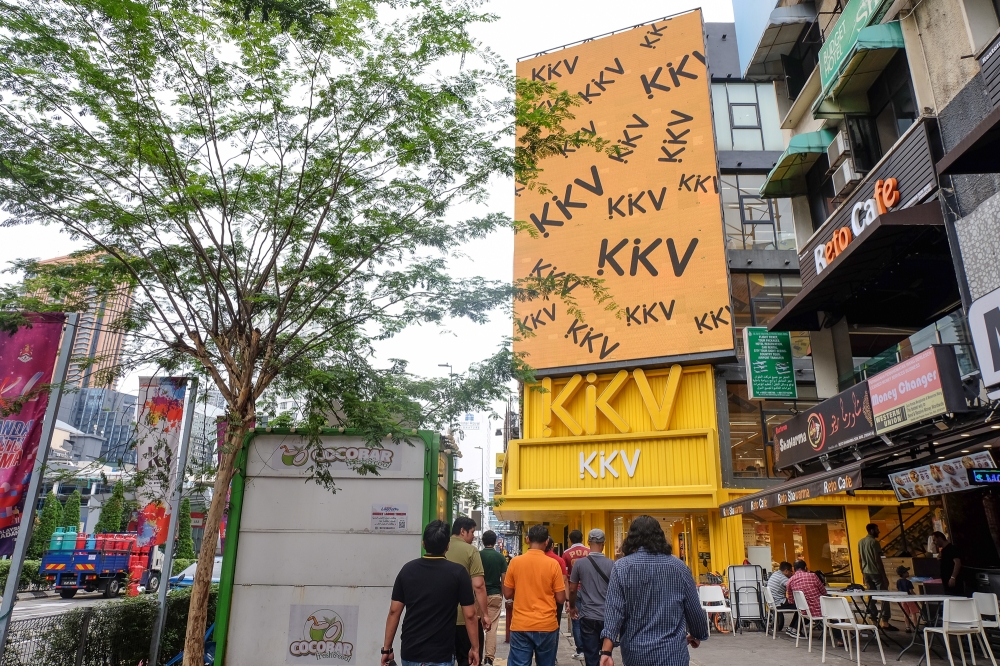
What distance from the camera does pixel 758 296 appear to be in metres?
22.0

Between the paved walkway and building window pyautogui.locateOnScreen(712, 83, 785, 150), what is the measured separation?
17205 mm

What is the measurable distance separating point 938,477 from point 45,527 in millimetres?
35544

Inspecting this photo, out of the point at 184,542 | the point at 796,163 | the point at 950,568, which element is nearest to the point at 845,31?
the point at 796,163

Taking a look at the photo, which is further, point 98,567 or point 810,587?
point 98,567

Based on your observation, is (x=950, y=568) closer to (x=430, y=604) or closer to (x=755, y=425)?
(x=755, y=425)

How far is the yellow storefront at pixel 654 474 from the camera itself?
19547 mm

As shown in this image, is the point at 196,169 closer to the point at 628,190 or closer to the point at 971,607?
the point at 971,607

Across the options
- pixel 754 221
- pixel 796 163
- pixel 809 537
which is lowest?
pixel 809 537

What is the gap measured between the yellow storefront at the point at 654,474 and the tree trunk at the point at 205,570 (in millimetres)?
13722

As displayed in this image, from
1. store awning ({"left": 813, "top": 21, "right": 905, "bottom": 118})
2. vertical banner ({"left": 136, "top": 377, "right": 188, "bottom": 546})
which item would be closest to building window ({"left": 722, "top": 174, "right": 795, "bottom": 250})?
store awning ({"left": 813, "top": 21, "right": 905, "bottom": 118})

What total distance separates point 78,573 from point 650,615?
23979 millimetres

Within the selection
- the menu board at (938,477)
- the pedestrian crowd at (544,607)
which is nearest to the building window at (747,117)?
the menu board at (938,477)

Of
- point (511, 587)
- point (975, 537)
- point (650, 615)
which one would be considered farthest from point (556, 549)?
point (650, 615)

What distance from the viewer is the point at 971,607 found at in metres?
8.37
